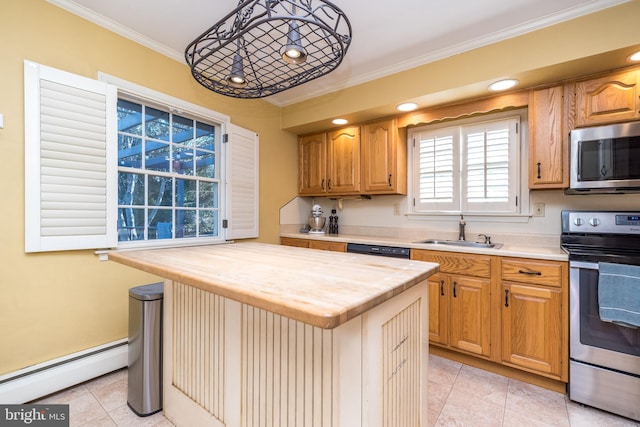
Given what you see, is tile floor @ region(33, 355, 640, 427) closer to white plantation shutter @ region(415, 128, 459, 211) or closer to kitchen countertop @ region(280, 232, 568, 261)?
kitchen countertop @ region(280, 232, 568, 261)

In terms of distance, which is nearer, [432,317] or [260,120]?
[432,317]

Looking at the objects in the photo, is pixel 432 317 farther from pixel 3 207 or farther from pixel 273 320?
pixel 3 207

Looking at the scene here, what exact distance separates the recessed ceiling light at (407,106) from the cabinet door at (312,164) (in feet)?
3.41

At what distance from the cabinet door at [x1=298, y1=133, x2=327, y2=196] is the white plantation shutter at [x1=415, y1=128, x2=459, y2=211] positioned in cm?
110

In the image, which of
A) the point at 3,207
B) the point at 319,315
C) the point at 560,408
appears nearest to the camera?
the point at 319,315

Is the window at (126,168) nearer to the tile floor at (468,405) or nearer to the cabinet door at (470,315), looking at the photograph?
the tile floor at (468,405)

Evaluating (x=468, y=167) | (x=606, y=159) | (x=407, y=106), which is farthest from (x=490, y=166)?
(x=407, y=106)

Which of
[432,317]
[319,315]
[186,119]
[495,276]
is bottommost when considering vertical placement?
[432,317]

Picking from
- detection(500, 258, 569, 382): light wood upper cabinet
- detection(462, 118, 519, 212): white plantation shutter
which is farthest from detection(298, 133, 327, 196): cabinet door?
detection(500, 258, 569, 382): light wood upper cabinet

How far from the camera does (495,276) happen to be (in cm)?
219

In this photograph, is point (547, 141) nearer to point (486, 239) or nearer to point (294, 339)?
point (486, 239)

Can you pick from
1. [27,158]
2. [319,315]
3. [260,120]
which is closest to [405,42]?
[260,120]

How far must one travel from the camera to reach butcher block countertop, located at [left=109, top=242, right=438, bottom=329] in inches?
30.4

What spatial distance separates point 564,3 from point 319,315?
Result: 2.50m
